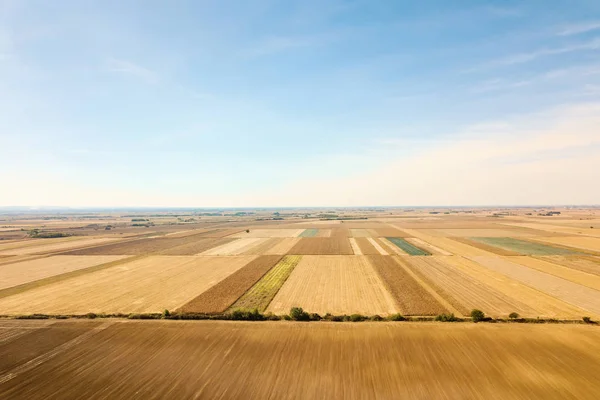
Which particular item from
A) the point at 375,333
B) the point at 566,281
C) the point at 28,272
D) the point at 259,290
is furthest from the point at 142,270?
the point at 566,281

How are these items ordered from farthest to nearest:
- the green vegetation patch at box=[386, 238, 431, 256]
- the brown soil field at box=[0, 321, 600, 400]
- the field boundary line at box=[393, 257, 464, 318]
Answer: the green vegetation patch at box=[386, 238, 431, 256], the field boundary line at box=[393, 257, 464, 318], the brown soil field at box=[0, 321, 600, 400]

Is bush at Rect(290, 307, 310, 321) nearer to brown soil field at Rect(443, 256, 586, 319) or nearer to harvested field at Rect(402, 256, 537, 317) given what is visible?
harvested field at Rect(402, 256, 537, 317)

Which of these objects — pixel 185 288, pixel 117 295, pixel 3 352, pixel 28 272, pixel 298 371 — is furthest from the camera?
pixel 28 272

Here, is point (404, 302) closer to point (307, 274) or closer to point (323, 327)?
point (323, 327)

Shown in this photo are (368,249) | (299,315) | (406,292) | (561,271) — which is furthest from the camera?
(368,249)

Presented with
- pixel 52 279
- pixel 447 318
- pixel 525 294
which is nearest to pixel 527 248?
pixel 525 294

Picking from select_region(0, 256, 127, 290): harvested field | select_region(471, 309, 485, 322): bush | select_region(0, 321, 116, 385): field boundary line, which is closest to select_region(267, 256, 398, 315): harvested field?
select_region(471, 309, 485, 322): bush

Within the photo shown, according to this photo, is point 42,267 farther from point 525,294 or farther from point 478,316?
point 525,294
